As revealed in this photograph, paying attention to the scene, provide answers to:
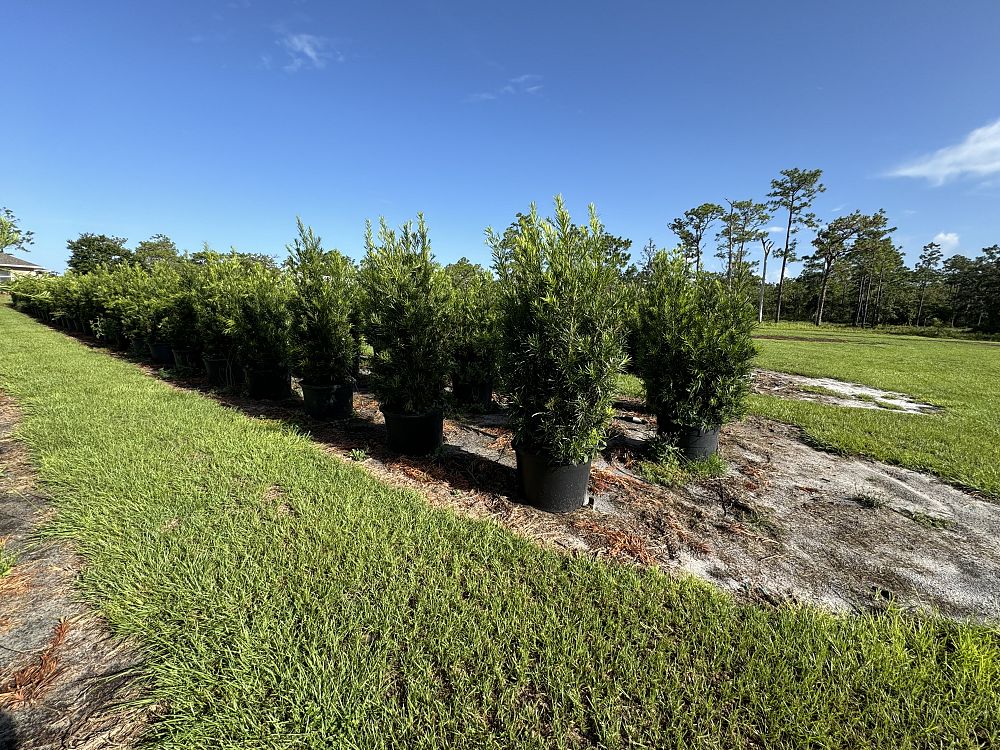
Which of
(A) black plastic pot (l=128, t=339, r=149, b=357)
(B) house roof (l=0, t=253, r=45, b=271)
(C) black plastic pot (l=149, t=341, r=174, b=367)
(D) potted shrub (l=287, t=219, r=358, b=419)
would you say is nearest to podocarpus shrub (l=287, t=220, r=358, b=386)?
(D) potted shrub (l=287, t=219, r=358, b=419)

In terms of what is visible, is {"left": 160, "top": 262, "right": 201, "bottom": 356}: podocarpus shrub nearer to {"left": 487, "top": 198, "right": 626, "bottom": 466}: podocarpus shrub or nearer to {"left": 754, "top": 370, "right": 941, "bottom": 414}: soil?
{"left": 487, "top": 198, "right": 626, "bottom": 466}: podocarpus shrub

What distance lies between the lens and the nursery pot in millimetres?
8141

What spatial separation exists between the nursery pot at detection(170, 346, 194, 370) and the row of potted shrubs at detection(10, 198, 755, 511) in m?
1.15

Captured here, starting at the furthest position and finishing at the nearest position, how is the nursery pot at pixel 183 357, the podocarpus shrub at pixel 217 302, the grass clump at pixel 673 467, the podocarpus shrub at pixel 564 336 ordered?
1. the nursery pot at pixel 183 357
2. the podocarpus shrub at pixel 217 302
3. the grass clump at pixel 673 467
4. the podocarpus shrub at pixel 564 336

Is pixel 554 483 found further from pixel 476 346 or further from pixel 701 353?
pixel 476 346

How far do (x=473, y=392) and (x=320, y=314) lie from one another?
2.60 meters

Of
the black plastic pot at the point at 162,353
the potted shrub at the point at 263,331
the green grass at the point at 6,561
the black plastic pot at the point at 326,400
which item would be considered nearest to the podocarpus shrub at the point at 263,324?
the potted shrub at the point at 263,331

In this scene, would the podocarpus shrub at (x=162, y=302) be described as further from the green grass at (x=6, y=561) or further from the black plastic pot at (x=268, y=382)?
the green grass at (x=6, y=561)

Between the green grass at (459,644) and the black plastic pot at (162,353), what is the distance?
7.55 metres

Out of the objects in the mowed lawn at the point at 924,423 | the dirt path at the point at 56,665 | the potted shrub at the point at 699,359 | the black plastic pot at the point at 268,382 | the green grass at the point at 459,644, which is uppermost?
the potted shrub at the point at 699,359

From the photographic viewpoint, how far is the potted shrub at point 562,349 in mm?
3096

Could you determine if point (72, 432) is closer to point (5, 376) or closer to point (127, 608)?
point (127, 608)

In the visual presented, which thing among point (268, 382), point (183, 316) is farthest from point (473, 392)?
point (183, 316)

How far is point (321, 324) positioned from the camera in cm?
525
